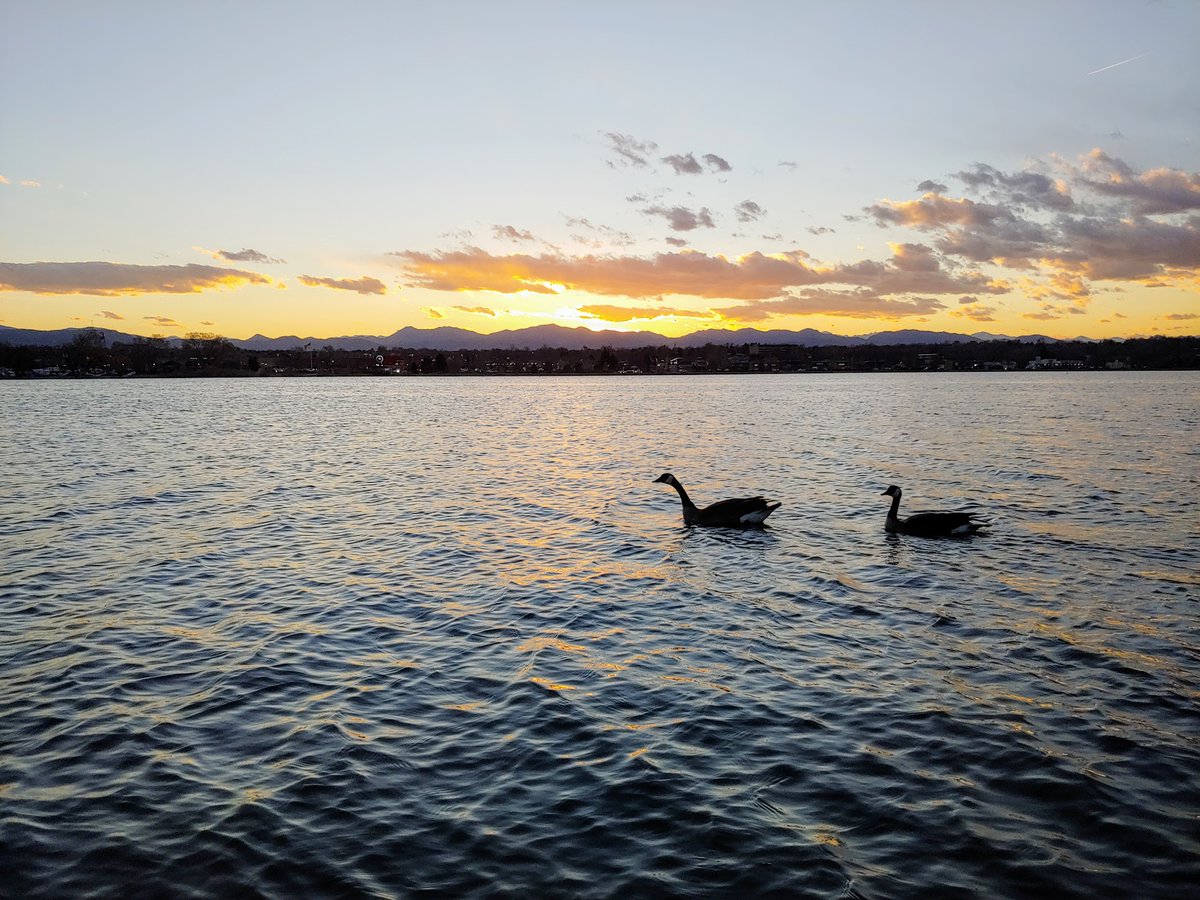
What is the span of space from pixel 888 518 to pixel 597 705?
1431 cm

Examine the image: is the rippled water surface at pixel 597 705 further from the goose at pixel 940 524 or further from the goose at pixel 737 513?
the goose at pixel 940 524

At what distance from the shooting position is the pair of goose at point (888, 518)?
21.4 metres

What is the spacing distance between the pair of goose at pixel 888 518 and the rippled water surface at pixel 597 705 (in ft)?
2.01

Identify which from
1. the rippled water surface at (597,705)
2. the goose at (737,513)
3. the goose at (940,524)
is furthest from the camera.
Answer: the goose at (737,513)

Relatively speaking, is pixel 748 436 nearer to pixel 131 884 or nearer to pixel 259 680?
pixel 259 680

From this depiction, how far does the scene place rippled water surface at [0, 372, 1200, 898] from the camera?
279 inches

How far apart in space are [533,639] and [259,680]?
4.29 m

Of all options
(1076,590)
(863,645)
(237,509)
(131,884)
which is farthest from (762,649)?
(237,509)

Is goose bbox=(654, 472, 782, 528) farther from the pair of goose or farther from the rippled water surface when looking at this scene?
the rippled water surface

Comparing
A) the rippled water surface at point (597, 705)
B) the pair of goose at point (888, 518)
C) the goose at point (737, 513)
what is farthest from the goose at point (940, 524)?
the goose at point (737, 513)

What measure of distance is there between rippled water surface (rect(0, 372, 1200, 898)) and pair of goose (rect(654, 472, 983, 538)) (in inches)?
24.1

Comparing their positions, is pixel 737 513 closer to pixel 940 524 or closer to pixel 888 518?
pixel 888 518

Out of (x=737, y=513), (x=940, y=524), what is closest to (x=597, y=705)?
(x=737, y=513)

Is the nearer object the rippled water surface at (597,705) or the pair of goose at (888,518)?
the rippled water surface at (597,705)
